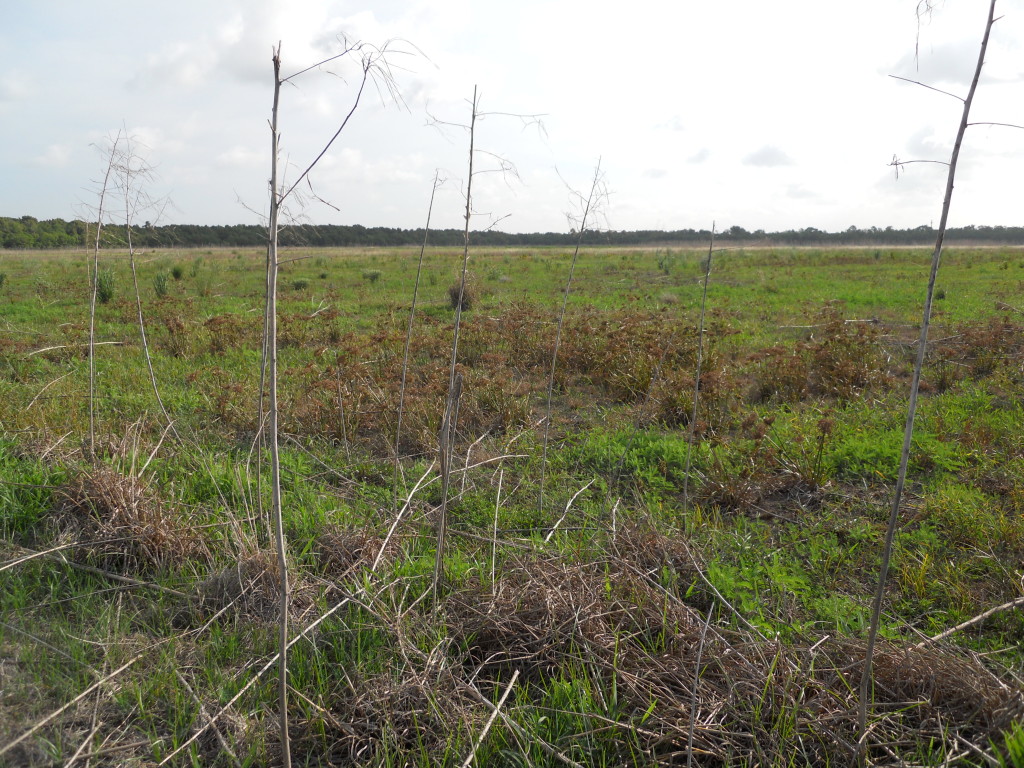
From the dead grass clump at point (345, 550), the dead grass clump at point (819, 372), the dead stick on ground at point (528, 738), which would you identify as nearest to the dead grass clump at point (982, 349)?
the dead grass clump at point (819, 372)

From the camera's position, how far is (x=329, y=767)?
1844 mm

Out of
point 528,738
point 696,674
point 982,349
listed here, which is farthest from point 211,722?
point 982,349

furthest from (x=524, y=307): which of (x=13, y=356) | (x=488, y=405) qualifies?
(x=13, y=356)

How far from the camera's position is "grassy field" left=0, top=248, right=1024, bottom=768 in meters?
1.89

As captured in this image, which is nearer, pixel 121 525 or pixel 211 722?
pixel 211 722

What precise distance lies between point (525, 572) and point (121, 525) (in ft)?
6.26

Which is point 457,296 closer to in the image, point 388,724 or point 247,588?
point 247,588

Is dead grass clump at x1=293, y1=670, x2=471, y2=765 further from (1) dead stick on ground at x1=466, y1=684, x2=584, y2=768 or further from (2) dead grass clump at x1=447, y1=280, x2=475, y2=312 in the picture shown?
(2) dead grass clump at x1=447, y1=280, x2=475, y2=312

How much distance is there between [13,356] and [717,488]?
7.44m

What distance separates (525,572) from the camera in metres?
2.53

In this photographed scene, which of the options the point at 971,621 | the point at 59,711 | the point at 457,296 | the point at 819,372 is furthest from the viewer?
the point at 457,296

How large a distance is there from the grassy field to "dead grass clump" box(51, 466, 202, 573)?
0.01m

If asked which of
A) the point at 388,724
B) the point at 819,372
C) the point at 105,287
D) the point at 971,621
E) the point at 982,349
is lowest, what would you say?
the point at 388,724

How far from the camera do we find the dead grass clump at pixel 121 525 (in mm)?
2850
